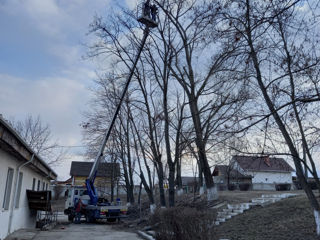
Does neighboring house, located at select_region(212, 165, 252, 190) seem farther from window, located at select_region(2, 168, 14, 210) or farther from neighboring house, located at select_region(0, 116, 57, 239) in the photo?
window, located at select_region(2, 168, 14, 210)

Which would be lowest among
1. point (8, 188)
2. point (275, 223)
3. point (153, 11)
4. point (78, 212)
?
point (275, 223)

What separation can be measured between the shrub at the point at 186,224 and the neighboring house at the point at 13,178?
14.1 ft

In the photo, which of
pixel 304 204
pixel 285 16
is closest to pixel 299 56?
pixel 285 16

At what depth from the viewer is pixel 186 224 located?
262 inches

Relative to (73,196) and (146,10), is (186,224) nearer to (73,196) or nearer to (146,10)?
(146,10)

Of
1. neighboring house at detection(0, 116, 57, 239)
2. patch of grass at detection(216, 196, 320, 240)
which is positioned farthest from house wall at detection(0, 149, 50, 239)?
patch of grass at detection(216, 196, 320, 240)

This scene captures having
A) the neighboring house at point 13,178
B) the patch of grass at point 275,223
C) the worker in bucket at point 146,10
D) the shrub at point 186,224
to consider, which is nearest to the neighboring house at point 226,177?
the patch of grass at point 275,223

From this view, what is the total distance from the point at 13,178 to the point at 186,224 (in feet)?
20.0

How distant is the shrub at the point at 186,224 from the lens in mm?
6341

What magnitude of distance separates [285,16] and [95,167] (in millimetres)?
16447

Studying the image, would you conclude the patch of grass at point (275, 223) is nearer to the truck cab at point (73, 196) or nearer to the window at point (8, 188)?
the window at point (8, 188)

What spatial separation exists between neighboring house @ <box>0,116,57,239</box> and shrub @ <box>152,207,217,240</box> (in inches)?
169

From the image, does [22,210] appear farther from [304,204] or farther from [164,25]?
[304,204]

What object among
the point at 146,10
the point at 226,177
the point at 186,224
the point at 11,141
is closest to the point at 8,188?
the point at 11,141
